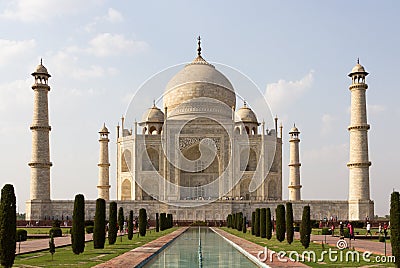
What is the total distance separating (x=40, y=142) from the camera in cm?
2667

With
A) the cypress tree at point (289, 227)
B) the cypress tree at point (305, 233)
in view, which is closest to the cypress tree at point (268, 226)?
the cypress tree at point (289, 227)

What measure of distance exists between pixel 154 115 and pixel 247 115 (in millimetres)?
5287

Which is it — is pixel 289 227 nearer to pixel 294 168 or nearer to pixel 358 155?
pixel 358 155

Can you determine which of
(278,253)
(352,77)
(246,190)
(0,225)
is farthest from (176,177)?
(0,225)

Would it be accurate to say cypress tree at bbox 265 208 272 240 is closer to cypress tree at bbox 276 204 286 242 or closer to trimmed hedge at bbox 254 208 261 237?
cypress tree at bbox 276 204 286 242

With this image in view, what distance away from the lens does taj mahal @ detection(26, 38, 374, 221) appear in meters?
26.4

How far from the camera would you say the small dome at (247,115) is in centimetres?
3384

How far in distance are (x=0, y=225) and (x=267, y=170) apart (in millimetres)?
22515

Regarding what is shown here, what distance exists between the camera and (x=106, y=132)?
108 ft

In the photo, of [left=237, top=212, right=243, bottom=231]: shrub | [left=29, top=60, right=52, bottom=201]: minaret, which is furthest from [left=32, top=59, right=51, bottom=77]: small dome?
[left=237, top=212, right=243, bottom=231]: shrub

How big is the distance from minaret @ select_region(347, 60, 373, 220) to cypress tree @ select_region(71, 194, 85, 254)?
16.7m

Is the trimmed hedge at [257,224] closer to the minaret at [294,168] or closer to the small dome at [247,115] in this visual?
the minaret at [294,168]

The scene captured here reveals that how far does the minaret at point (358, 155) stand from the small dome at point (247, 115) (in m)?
8.28

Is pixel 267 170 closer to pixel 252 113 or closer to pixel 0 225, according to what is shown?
pixel 252 113
